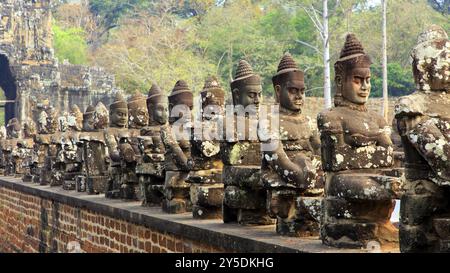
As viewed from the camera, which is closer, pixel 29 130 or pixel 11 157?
pixel 11 157

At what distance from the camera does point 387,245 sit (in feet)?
21.6

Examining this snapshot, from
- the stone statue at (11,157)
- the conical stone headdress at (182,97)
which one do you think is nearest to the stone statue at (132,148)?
the conical stone headdress at (182,97)

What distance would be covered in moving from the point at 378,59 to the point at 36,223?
2344 cm

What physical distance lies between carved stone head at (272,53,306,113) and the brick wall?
1.41m

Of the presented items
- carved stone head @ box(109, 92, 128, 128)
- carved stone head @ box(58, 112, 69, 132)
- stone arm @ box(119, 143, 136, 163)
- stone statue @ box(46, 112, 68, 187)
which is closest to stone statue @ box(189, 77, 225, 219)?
stone arm @ box(119, 143, 136, 163)

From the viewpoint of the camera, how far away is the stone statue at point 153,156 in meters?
11.1

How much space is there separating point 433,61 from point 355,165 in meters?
1.30

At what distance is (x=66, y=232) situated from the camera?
13.6 metres

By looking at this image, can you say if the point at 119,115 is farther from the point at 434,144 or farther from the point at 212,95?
the point at 434,144

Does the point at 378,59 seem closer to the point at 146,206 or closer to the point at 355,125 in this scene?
the point at 146,206

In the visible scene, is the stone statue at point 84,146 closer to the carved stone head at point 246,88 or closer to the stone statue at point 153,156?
the stone statue at point 153,156

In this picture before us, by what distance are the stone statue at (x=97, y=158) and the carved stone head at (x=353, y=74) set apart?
7.19 m

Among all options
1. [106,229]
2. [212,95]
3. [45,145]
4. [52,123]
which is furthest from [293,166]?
[52,123]
